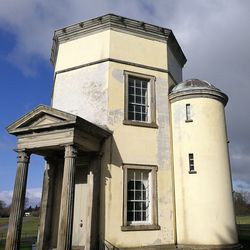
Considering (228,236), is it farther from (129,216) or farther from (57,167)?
(57,167)

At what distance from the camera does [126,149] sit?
12.4m

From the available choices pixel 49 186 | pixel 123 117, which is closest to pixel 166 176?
pixel 123 117

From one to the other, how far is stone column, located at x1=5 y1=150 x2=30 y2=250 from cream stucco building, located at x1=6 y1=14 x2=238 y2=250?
3 centimetres

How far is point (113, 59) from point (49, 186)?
19.9 ft

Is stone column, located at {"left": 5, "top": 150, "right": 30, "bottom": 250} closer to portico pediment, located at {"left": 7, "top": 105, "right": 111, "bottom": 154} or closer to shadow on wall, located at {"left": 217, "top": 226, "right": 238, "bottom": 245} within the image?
portico pediment, located at {"left": 7, "top": 105, "right": 111, "bottom": 154}

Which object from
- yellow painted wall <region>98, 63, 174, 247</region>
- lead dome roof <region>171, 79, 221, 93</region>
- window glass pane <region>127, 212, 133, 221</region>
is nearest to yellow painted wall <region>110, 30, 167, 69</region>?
yellow painted wall <region>98, 63, 174, 247</region>

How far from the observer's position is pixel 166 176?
12.8 meters

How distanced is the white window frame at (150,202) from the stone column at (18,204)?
3691mm

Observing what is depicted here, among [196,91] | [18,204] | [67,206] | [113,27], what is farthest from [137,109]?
[18,204]

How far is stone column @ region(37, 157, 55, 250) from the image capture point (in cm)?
1188

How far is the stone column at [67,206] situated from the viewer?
9461mm

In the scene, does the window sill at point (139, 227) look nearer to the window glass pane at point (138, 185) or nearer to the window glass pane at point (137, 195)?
the window glass pane at point (137, 195)

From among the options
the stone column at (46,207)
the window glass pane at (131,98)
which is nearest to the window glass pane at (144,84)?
the window glass pane at (131,98)

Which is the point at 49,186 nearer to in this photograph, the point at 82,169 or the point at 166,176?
the point at 82,169
